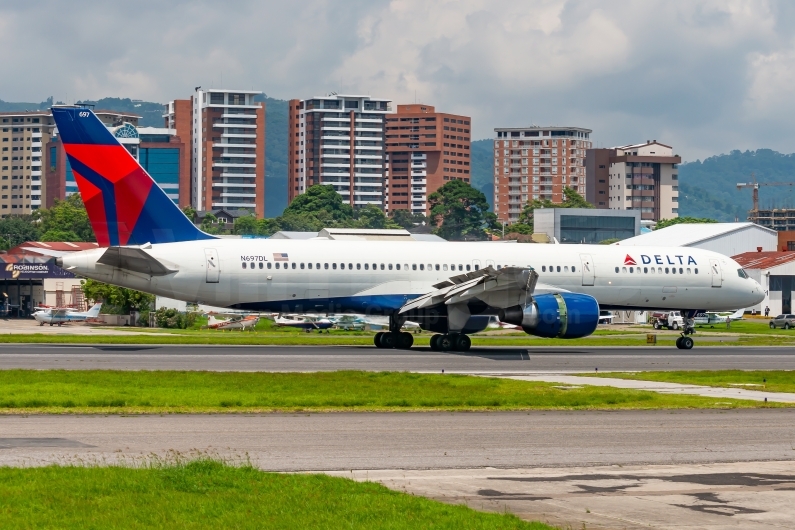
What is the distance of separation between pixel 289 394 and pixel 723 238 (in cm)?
10371

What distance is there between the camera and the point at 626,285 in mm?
46719

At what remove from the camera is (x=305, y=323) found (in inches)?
2995

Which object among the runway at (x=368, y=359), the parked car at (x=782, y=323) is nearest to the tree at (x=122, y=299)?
the runway at (x=368, y=359)

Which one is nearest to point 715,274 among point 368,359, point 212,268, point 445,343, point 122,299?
point 445,343

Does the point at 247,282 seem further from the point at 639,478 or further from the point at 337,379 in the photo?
the point at 639,478

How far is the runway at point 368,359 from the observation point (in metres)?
34.1

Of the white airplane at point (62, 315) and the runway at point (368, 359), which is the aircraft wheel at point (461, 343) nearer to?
the runway at point (368, 359)

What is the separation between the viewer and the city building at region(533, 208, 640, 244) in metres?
161

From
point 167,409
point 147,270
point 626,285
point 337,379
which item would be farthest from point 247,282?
point 167,409

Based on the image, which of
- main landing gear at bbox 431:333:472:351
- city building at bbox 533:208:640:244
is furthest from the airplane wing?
city building at bbox 533:208:640:244

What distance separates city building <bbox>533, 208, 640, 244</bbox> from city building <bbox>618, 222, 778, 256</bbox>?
106 ft

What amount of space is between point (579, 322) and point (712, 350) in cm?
971

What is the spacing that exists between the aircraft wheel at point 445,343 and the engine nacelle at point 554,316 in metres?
2.59

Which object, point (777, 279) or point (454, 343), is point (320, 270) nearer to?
point (454, 343)
